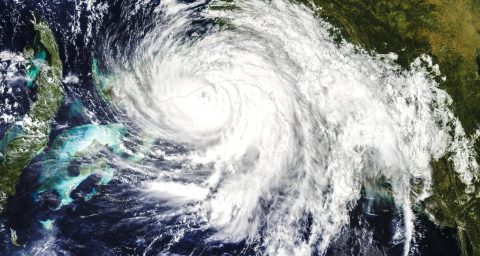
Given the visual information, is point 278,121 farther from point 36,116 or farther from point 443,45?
point 36,116

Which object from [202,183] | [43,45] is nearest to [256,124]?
[202,183]

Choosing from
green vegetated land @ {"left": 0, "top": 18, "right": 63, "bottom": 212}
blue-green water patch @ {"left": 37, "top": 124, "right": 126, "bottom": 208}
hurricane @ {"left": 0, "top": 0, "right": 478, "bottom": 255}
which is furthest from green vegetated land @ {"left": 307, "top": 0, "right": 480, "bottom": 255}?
green vegetated land @ {"left": 0, "top": 18, "right": 63, "bottom": 212}

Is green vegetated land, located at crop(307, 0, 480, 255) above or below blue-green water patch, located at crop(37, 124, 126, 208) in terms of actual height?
above

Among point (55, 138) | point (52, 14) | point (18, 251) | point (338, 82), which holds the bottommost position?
point (18, 251)

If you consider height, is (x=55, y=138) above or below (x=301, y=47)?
below

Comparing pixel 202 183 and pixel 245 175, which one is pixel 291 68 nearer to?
pixel 245 175

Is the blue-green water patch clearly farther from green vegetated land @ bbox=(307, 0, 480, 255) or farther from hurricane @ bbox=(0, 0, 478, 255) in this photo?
green vegetated land @ bbox=(307, 0, 480, 255)

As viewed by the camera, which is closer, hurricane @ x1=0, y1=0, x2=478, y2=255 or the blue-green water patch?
hurricane @ x1=0, y1=0, x2=478, y2=255
